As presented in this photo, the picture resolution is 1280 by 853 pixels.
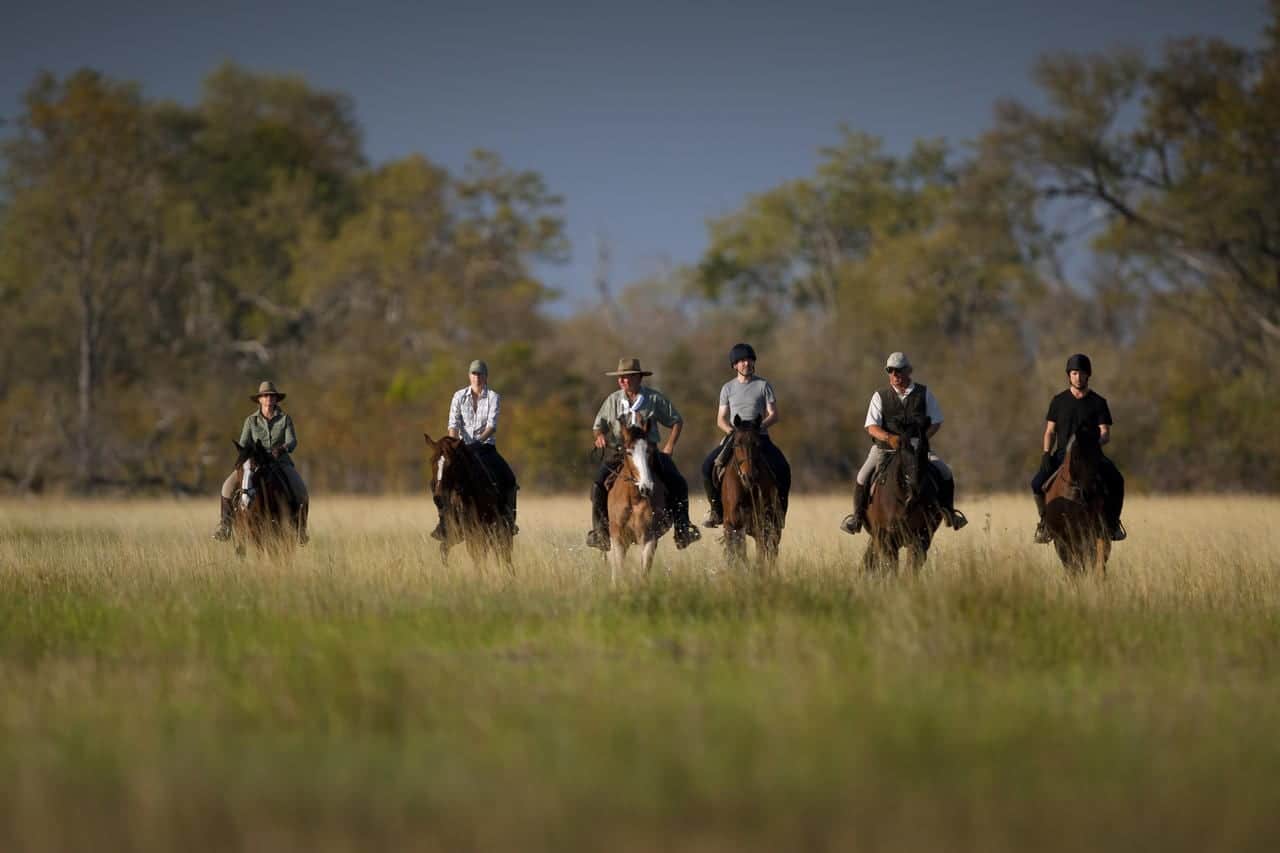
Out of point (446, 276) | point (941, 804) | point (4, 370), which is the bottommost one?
point (941, 804)

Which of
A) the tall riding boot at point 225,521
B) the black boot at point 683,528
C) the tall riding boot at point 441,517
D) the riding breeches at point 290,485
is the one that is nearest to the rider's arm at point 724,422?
the black boot at point 683,528

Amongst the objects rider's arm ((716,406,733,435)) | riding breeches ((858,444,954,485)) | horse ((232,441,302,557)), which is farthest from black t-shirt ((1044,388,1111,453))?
horse ((232,441,302,557))

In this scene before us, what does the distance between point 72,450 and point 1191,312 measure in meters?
27.5

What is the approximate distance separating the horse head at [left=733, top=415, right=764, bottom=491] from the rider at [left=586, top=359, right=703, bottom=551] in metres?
0.58

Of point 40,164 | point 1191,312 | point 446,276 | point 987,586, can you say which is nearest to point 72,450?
point 40,164

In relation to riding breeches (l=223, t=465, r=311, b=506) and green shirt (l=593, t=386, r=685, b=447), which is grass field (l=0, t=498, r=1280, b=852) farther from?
riding breeches (l=223, t=465, r=311, b=506)

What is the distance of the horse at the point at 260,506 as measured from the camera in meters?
15.4

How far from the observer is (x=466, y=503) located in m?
14.8

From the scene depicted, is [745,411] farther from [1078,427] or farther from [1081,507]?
[1081,507]

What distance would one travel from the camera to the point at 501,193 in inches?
2205

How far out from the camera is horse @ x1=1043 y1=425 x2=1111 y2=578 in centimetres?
1375

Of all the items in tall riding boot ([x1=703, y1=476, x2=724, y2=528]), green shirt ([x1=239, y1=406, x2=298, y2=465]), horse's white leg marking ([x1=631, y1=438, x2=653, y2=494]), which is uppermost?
green shirt ([x1=239, y1=406, x2=298, y2=465])

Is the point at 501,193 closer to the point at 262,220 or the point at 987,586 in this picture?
the point at 262,220

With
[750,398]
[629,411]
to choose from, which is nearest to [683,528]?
[629,411]
